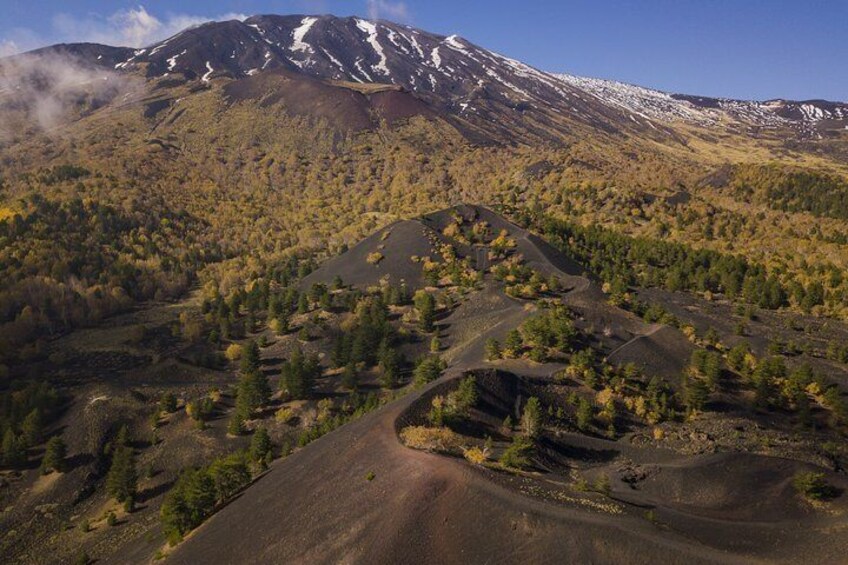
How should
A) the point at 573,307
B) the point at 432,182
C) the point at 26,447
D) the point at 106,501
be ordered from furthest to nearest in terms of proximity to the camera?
the point at 432,182 < the point at 573,307 < the point at 26,447 < the point at 106,501

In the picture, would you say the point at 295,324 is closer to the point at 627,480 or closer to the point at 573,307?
the point at 573,307

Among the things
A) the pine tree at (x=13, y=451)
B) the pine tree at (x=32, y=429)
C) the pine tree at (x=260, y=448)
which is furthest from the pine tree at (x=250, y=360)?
the pine tree at (x=13, y=451)

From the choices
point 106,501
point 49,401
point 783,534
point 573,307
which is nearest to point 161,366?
point 49,401

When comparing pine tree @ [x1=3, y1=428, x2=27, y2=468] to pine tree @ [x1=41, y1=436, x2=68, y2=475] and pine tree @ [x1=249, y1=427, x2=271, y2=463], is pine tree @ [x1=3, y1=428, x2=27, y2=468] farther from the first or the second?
pine tree @ [x1=249, y1=427, x2=271, y2=463]

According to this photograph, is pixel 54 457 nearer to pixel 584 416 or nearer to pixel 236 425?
pixel 236 425

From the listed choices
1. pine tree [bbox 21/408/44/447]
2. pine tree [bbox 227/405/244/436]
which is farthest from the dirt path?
pine tree [bbox 21/408/44/447]

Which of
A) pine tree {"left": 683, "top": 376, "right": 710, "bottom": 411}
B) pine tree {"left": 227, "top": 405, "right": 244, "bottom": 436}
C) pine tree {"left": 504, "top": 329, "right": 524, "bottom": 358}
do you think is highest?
Result: pine tree {"left": 504, "top": 329, "right": 524, "bottom": 358}
